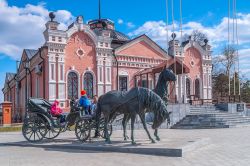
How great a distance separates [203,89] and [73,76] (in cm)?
1301

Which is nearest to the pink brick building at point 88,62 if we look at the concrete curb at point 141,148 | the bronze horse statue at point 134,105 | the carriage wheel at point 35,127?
the carriage wheel at point 35,127

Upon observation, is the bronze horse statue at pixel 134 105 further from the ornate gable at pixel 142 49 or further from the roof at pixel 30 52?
the roof at pixel 30 52

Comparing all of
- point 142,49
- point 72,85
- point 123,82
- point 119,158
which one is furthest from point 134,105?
point 142,49

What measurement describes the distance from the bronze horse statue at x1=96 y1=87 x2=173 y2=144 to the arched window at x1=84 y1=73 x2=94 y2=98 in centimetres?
1446

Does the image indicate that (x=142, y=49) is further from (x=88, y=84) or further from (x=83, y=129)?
(x=83, y=129)

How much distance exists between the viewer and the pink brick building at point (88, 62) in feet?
78.3

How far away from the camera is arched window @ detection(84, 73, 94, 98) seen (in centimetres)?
2550

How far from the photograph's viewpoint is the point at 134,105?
10383mm

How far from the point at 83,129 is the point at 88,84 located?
14216 millimetres

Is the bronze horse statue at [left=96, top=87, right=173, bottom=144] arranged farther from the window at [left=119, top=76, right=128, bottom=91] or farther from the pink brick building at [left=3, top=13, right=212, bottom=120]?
the window at [left=119, top=76, right=128, bottom=91]

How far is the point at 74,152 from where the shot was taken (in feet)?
32.4

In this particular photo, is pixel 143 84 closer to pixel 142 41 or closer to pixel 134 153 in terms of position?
pixel 142 41

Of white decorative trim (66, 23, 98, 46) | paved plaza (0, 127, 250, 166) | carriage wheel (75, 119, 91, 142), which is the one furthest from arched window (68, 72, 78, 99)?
paved plaza (0, 127, 250, 166)

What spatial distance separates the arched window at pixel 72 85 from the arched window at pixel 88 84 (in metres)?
0.79
